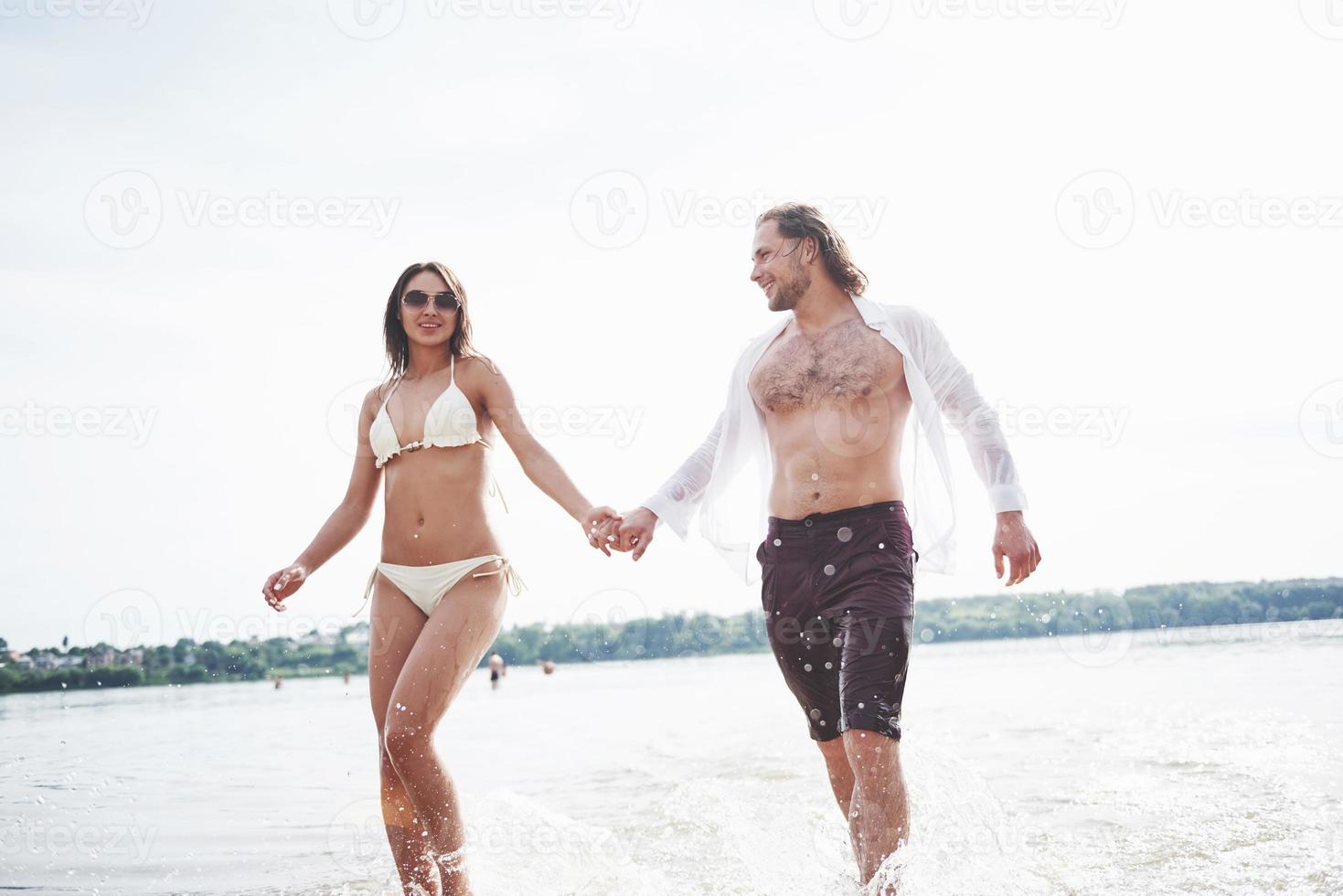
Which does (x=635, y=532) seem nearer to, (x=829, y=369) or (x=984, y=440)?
(x=829, y=369)

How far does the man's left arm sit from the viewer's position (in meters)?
4.32

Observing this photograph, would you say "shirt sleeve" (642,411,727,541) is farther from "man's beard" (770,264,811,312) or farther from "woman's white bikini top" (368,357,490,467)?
"woman's white bikini top" (368,357,490,467)

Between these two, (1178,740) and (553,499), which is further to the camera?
(1178,740)

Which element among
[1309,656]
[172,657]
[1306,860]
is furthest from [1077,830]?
[172,657]

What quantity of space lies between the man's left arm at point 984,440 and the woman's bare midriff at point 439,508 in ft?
6.60

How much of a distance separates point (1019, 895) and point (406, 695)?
2728mm

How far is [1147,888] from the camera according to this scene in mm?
4715

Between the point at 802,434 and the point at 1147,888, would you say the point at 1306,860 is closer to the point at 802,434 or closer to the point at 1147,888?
the point at 1147,888

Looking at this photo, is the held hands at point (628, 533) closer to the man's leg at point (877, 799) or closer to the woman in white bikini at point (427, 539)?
the woman in white bikini at point (427, 539)

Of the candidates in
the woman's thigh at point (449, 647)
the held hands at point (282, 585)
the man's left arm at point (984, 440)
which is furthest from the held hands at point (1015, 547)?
the held hands at point (282, 585)

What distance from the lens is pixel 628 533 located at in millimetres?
4988

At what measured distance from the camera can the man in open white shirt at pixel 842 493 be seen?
417cm

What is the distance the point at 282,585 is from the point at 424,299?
143cm

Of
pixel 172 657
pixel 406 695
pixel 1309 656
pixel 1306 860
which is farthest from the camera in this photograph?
pixel 172 657
